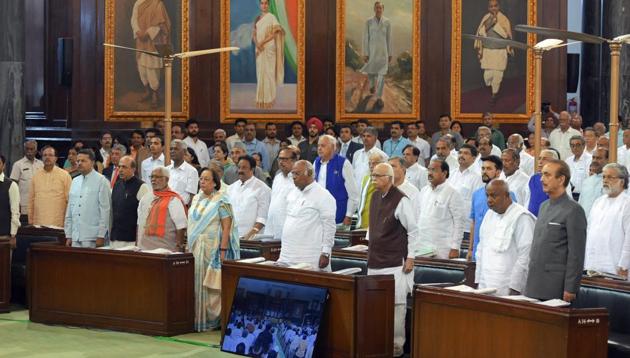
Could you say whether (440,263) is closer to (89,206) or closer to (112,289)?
(112,289)

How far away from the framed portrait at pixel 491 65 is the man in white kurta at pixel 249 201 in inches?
403

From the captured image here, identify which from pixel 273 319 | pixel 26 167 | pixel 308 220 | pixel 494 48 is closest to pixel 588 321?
pixel 273 319

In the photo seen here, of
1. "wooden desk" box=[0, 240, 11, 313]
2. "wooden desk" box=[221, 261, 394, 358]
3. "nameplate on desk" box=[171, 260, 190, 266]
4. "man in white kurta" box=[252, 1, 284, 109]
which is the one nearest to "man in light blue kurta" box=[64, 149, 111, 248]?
"wooden desk" box=[0, 240, 11, 313]

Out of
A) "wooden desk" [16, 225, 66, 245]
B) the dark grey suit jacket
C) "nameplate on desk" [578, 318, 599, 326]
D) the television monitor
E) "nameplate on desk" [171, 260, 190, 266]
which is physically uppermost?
the dark grey suit jacket

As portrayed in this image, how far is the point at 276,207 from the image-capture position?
12867 millimetres

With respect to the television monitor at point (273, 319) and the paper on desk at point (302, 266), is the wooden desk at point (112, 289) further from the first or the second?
the paper on desk at point (302, 266)

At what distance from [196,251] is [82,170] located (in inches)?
68.8

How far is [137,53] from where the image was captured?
20141 mm

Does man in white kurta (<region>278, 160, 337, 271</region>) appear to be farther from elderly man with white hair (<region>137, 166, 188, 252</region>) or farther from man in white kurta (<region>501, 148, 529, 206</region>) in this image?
man in white kurta (<region>501, 148, 529, 206</region>)

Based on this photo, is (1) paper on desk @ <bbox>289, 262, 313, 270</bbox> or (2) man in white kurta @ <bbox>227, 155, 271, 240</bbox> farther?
(2) man in white kurta @ <bbox>227, 155, 271, 240</bbox>

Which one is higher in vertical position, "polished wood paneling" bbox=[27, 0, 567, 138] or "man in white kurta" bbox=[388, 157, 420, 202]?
"polished wood paneling" bbox=[27, 0, 567, 138]

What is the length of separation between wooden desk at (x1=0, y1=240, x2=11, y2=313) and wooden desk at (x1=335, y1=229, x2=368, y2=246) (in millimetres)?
3566

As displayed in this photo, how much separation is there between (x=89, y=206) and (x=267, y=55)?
900cm

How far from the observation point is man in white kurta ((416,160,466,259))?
1162cm
